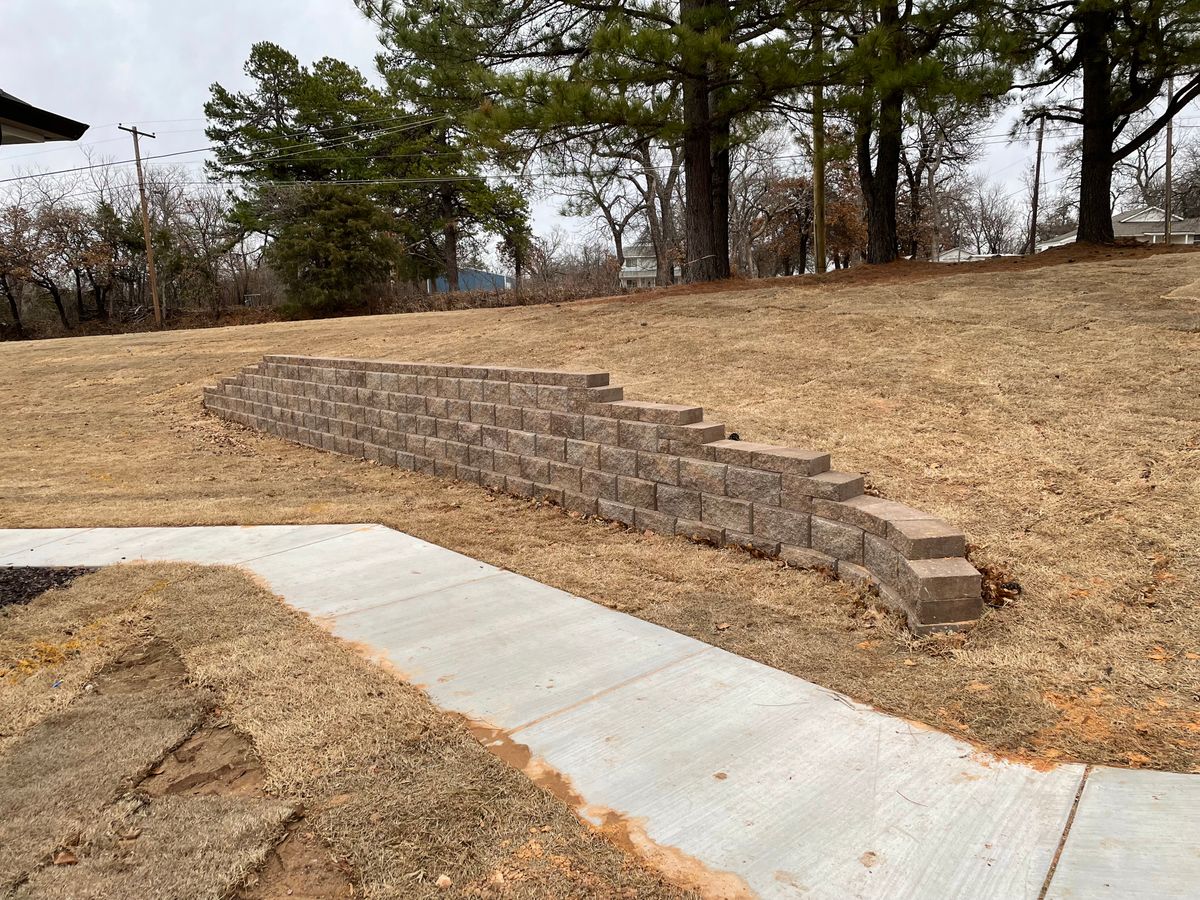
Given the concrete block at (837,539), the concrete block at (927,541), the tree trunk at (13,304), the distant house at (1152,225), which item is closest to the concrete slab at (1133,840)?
the concrete block at (927,541)

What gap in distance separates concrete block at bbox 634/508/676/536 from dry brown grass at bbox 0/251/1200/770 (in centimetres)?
13

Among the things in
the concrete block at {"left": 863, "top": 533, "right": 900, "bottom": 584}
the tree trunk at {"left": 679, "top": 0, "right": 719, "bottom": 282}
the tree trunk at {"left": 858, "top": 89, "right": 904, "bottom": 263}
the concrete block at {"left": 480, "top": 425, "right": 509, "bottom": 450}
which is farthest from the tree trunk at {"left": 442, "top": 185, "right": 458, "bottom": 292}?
the concrete block at {"left": 863, "top": 533, "right": 900, "bottom": 584}

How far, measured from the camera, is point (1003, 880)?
7.10ft

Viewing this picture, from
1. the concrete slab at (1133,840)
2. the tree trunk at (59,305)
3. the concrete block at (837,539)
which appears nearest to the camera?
the concrete slab at (1133,840)

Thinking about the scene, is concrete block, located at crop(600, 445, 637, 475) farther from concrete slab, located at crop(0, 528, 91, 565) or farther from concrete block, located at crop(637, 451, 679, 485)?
concrete slab, located at crop(0, 528, 91, 565)

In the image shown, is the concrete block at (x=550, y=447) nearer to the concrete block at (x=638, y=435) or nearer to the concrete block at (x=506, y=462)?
the concrete block at (x=506, y=462)

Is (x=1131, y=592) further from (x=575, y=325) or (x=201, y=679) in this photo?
(x=575, y=325)

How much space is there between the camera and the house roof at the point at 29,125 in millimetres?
4027

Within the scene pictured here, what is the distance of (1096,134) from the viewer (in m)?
14.8

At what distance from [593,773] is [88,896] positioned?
1494 mm

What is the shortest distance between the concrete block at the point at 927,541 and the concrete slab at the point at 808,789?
102 centimetres

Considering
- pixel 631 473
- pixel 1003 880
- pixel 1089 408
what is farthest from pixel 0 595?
pixel 1089 408

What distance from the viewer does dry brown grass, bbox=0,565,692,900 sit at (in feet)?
7.45

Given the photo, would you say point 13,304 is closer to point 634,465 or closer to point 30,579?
point 30,579
